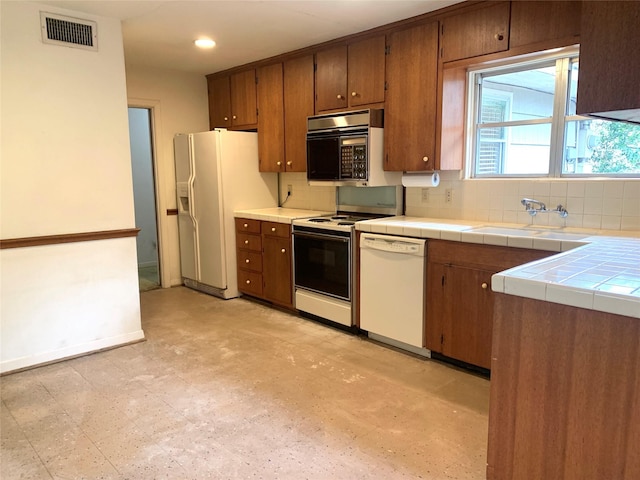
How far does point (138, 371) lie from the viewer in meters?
3.01

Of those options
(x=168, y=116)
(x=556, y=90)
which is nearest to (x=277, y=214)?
(x=168, y=116)

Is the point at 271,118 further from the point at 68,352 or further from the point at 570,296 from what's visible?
the point at 570,296

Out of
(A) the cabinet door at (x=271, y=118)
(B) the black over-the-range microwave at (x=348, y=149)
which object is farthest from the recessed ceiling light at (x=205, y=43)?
(B) the black over-the-range microwave at (x=348, y=149)

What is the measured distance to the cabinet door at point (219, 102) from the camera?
5.04m

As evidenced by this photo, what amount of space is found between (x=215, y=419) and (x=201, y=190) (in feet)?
9.29

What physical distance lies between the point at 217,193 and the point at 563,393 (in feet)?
12.3

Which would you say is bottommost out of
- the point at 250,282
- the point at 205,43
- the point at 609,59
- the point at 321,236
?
the point at 250,282

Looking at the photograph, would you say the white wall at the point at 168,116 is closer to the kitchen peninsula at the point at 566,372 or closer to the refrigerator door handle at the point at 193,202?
the refrigerator door handle at the point at 193,202

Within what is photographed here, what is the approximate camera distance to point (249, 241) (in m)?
4.53

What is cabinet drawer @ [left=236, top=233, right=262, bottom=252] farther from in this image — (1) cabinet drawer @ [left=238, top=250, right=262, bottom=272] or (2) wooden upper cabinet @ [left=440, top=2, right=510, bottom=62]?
(2) wooden upper cabinet @ [left=440, top=2, right=510, bottom=62]

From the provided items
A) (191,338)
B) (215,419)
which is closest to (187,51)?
(191,338)

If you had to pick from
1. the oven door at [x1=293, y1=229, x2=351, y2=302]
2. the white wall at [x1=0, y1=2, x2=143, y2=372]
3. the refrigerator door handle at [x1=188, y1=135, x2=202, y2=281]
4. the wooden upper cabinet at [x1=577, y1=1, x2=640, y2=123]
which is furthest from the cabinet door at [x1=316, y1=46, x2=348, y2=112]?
the wooden upper cabinet at [x1=577, y1=1, x2=640, y2=123]

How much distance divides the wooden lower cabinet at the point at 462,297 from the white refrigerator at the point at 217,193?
93.4 inches

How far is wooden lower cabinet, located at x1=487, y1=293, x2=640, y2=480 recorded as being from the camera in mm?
1261
